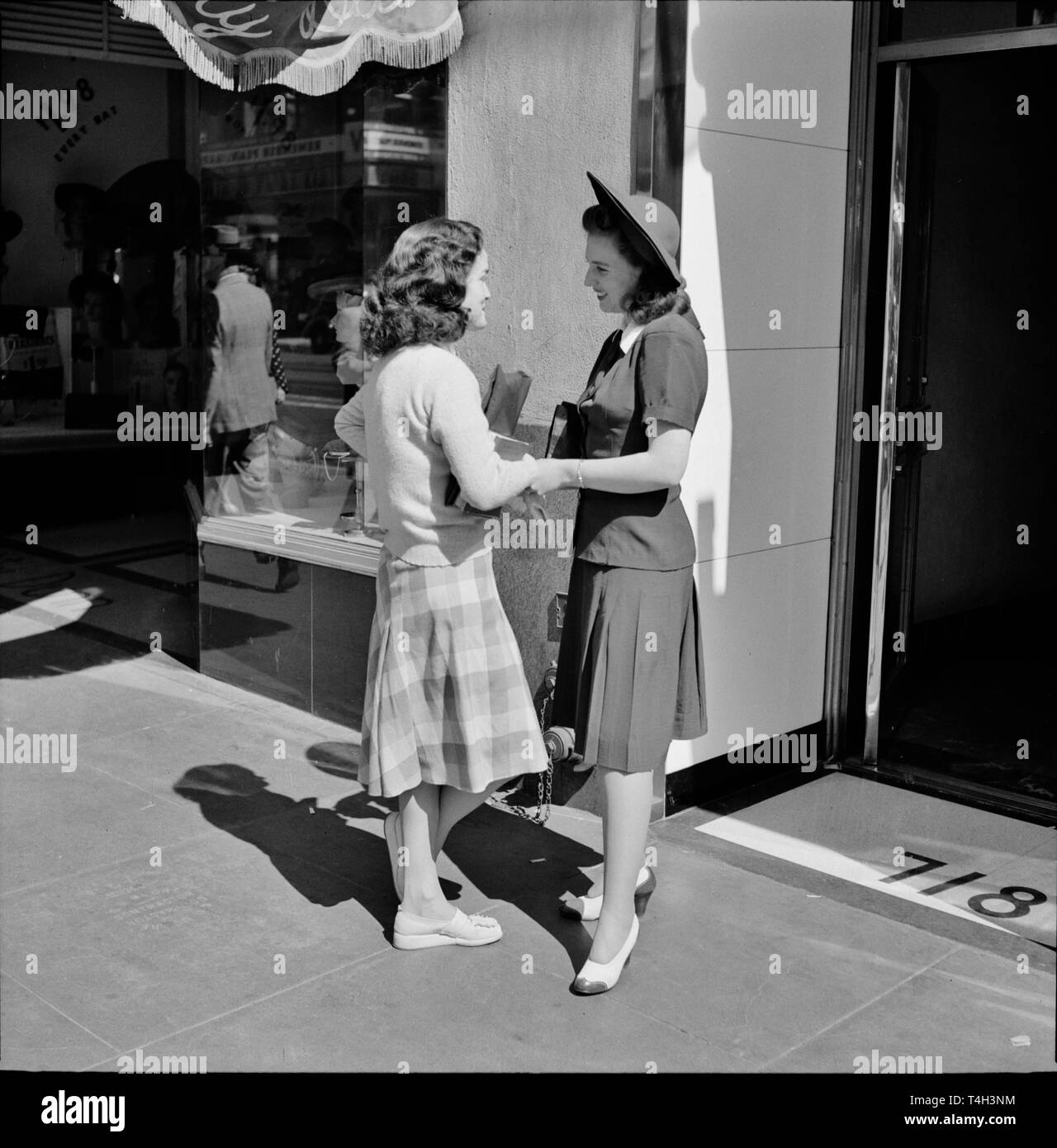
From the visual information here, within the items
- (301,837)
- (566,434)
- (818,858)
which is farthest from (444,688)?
(818,858)

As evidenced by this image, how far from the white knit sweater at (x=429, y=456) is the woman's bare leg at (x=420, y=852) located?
2.22 ft

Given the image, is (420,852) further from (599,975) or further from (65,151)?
(65,151)

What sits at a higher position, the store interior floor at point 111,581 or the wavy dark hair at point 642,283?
the wavy dark hair at point 642,283

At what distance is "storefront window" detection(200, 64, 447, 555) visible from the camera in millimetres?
5633

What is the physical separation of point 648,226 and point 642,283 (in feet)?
0.47

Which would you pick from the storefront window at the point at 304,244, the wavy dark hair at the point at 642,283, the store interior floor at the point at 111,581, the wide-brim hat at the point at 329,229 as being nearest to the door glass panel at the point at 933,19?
the storefront window at the point at 304,244

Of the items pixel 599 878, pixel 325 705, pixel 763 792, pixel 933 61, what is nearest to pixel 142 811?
pixel 325 705

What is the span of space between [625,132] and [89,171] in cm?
909

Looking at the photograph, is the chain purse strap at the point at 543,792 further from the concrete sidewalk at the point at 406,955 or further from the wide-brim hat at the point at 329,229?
the wide-brim hat at the point at 329,229

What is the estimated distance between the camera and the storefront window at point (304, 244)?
18.5ft

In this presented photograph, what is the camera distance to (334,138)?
595 cm

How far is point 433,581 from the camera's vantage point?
3711 millimetres

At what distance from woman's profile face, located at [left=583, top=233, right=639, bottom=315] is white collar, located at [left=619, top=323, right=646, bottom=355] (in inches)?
2.0

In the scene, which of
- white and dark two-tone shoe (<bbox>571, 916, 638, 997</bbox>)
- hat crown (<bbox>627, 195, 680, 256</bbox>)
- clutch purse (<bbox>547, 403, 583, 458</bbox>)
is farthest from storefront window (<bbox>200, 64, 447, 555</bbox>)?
white and dark two-tone shoe (<bbox>571, 916, 638, 997</bbox>)
